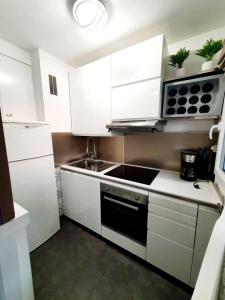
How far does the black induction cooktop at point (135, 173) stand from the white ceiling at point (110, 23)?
1.50 metres

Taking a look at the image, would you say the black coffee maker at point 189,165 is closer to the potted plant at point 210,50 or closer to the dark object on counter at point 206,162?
the dark object on counter at point 206,162

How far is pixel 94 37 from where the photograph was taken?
143cm

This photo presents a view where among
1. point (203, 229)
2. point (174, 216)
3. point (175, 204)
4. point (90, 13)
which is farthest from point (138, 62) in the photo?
point (203, 229)

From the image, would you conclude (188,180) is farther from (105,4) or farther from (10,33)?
(10,33)

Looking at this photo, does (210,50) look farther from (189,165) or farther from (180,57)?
(189,165)

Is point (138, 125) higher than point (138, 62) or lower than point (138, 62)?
lower

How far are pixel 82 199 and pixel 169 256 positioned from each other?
1.11m

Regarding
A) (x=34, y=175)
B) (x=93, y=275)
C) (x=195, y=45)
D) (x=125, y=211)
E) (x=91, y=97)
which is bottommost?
(x=93, y=275)

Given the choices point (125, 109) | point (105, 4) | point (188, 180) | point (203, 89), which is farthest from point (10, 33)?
point (188, 180)

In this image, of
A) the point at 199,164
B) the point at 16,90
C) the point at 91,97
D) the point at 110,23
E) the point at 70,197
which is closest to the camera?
the point at 110,23

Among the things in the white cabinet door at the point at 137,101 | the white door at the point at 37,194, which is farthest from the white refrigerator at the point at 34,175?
the white cabinet door at the point at 137,101

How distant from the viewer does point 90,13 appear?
3.54 ft

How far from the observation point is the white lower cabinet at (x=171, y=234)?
108cm

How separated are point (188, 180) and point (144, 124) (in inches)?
28.5
